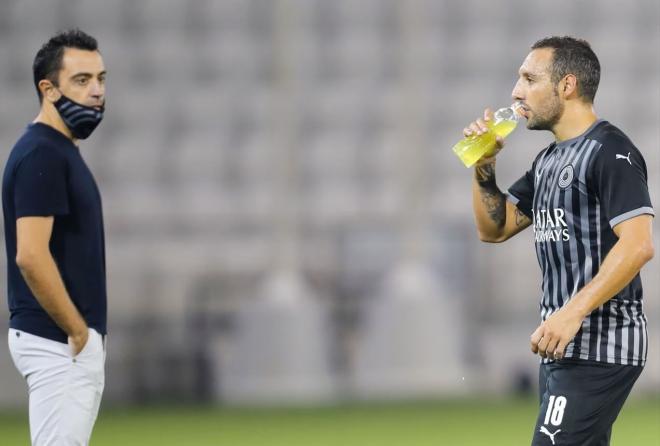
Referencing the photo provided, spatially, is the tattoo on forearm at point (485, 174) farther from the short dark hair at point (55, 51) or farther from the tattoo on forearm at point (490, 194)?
the short dark hair at point (55, 51)

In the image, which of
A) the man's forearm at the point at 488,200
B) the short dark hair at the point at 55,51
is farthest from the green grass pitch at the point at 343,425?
the short dark hair at the point at 55,51

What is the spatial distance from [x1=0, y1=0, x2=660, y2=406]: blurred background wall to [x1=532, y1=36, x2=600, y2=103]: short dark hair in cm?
650

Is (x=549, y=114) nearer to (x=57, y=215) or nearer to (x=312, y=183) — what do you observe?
(x=57, y=215)

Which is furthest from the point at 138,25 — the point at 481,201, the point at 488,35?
the point at 481,201

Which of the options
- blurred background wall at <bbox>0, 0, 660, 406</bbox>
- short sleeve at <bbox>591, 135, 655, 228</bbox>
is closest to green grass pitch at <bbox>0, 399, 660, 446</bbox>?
blurred background wall at <bbox>0, 0, 660, 406</bbox>

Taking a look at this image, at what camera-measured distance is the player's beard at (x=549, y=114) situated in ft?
12.8

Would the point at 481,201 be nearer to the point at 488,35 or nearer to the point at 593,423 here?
the point at 593,423

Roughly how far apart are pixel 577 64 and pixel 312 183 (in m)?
11.0

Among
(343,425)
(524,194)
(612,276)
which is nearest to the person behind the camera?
(612,276)

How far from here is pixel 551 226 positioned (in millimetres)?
3879

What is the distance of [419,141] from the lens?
40.3 ft

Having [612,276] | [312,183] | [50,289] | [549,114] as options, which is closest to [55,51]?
[50,289]

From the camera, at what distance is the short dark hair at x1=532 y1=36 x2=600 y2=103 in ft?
12.8

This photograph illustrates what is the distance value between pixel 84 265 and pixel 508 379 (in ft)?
28.8
